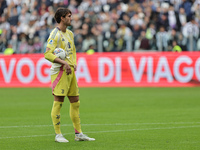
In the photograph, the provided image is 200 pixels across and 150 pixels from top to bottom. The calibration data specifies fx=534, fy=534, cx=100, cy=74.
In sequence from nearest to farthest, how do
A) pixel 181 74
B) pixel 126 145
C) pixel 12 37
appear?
1. pixel 126 145
2. pixel 181 74
3. pixel 12 37

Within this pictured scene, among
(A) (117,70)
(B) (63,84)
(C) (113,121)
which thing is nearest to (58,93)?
(B) (63,84)

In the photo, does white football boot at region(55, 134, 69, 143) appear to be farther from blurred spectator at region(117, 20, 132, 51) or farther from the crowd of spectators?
blurred spectator at region(117, 20, 132, 51)

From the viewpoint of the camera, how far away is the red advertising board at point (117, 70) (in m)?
22.2

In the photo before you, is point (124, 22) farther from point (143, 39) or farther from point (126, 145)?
point (126, 145)

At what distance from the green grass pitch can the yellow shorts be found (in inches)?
32.6

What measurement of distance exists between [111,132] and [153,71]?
12.9m

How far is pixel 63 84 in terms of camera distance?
346 inches

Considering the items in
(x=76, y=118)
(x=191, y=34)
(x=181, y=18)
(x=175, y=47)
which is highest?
(x=181, y=18)

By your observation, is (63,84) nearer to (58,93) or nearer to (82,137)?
(58,93)

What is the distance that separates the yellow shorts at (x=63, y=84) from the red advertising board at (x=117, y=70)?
13706mm

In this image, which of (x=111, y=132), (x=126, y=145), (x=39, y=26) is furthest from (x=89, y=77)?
(x=126, y=145)

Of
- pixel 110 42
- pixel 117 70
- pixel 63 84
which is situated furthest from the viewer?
pixel 110 42

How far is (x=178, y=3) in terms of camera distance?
82.5ft

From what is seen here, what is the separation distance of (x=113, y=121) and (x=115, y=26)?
545 inches
